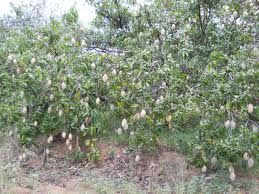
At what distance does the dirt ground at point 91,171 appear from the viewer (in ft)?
13.4

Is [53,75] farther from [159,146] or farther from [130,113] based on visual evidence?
[159,146]

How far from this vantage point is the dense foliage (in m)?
3.81

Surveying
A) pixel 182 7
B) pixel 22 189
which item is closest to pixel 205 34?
pixel 182 7

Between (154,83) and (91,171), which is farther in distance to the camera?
(91,171)

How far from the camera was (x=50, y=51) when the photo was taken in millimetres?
4980

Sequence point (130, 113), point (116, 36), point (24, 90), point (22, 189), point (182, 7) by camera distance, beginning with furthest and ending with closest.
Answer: point (116, 36), point (182, 7), point (24, 90), point (130, 113), point (22, 189)

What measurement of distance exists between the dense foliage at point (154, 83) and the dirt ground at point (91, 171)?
252mm

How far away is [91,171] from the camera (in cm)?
477

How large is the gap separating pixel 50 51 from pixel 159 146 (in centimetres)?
187

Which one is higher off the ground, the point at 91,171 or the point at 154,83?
the point at 154,83

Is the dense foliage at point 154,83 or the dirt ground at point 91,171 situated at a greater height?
the dense foliage at point 154,83

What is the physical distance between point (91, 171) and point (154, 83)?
137cm

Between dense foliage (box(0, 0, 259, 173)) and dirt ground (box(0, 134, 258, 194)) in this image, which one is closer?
dense foliage (box(0, 0, 259, 173))

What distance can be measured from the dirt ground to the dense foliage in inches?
9.9
